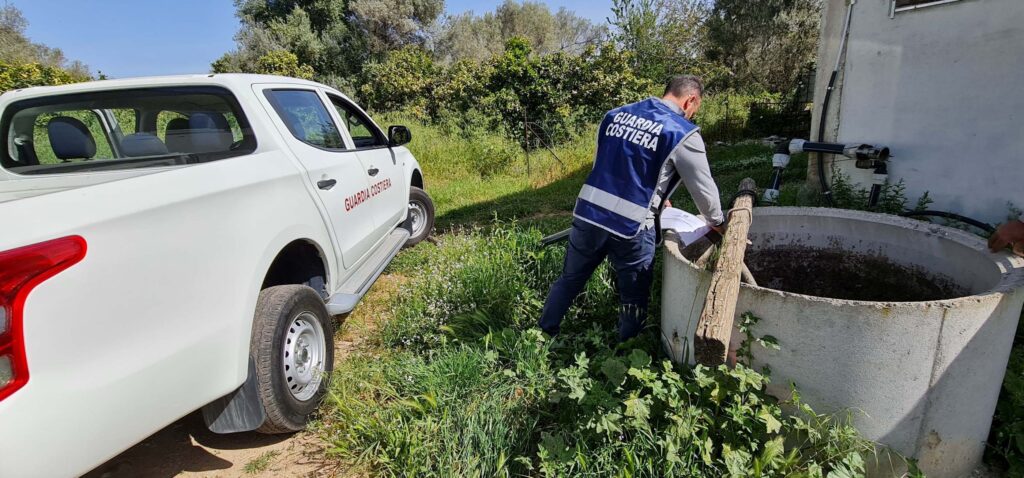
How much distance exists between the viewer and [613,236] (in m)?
2.89

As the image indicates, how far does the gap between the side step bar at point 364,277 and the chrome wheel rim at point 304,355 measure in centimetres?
22

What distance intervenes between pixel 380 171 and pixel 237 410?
241cm

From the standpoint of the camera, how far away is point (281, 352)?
8.31 ft

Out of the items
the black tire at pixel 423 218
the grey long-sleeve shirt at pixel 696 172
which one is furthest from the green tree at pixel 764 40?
the grey long-sleeve shirt at pixel 696 172

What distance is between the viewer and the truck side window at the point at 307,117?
328 centimetres

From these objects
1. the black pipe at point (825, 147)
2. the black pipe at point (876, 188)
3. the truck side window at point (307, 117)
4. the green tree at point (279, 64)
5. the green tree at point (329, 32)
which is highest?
the green tree at point (329, 32)

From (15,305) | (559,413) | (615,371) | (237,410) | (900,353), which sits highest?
(15,305)

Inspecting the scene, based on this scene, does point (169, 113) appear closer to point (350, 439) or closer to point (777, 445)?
point (350, 439)

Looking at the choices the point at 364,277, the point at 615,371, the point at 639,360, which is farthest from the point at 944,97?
the point at 364,277

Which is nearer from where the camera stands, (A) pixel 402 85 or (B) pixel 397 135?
(B) pixel 397 135

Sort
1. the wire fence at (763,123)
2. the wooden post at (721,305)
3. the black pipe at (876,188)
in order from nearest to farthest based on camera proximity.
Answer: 1. the wooden post at (721,305)
2. the black pipe at (876,188)
3. the wire fence at (763,123)

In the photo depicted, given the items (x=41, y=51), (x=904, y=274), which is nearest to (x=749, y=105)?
(x=904, y=274)

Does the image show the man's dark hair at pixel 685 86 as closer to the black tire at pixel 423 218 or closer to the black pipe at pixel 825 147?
the black pipe at pixel 825 147

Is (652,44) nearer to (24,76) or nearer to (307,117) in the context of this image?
(307,117)
